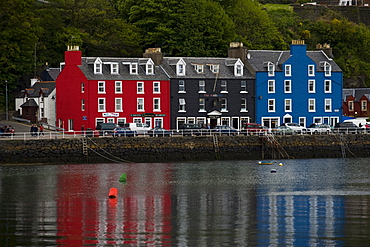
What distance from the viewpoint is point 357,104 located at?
11569 centimetres

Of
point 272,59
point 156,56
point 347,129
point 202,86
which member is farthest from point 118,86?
point 347,129

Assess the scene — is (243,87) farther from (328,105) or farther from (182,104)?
(328,105)

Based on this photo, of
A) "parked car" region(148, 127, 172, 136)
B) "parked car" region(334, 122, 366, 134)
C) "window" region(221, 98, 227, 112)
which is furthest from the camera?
"window" region(221, 98, 227, 112)

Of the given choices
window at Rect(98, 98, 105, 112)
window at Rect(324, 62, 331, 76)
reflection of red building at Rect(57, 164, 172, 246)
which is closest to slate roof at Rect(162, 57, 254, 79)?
window at Rect(98, 98, 105, 112)

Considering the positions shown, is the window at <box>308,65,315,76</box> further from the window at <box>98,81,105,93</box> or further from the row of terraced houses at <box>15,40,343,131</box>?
the window at <box>98,81,105,93</box>

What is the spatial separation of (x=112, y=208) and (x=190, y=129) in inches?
1527

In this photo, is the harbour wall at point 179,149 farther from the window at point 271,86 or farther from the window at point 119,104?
the window at point 271,86

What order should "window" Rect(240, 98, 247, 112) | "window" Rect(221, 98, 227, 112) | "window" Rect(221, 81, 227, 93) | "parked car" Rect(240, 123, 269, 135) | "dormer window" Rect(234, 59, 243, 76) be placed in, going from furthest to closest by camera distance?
"dormer window" Rect(234, 59, 243, 76), "window" Rect(240, 98, 247, 112), "window" Rect(221, 81, 227, 93), "window" Rect(221, 98, 227, 112), "parked car" Rect(240, 123, 269, 135)

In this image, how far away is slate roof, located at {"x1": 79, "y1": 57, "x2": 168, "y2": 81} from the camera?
89875 mm

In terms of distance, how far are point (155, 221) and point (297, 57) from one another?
62629 millimetres

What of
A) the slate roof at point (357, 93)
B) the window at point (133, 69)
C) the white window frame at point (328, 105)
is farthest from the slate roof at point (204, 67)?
the slate roof at point (357, 93)

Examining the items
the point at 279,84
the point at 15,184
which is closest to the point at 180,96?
the point at 279,84

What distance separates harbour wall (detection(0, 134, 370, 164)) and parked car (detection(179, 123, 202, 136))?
5.30 ft

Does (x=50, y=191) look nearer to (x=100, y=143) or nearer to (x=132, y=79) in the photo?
(x=100, y=143)
